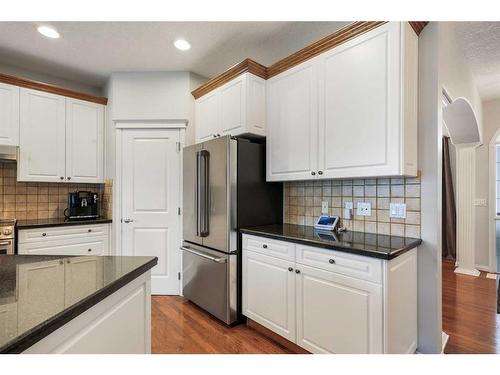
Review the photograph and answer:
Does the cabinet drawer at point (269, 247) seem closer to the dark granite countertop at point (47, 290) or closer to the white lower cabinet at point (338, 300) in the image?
the white lower cabinet at point (338, 300)

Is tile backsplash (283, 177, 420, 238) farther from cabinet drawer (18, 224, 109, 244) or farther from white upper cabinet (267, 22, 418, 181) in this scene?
cabinet drawer (18, 224, 109, 244)

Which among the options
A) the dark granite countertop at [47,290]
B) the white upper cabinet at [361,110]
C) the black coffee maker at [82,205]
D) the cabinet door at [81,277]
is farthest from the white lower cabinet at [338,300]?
the black coffee maker at [82,205]

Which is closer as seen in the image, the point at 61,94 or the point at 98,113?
the point at 61,94

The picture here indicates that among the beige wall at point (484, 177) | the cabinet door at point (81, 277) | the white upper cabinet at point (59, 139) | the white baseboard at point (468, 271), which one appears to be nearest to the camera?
→ the cabinet door at point (81, 277)

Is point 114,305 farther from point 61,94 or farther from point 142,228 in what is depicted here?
point 61,94

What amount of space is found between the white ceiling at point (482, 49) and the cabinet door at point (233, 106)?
193cm

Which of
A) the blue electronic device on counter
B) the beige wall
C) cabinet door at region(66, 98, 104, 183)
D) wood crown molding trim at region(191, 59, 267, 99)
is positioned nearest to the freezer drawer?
the blue electronic device on counter

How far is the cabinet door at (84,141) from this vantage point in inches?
121

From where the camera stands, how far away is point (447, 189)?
4.38 m

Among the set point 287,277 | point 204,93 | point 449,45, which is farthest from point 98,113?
point 449,45

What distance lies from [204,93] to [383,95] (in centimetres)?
193

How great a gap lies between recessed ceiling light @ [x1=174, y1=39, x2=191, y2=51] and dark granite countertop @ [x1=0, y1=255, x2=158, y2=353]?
217 cm

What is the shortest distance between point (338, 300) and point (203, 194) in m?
1.48

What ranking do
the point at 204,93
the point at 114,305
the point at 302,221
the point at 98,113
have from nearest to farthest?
the point at 114,305 < the point at 302,221 < the point at 204,93 < the point at 98,113
